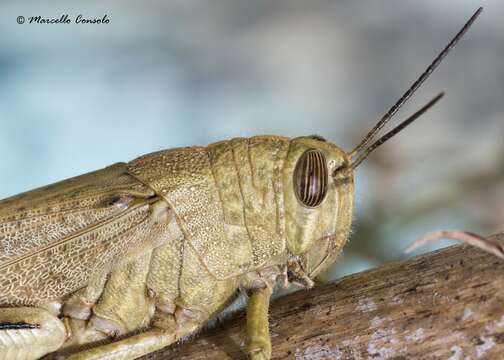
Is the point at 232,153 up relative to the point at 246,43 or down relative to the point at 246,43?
down

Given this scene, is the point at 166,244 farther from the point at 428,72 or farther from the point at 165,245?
the point at 428,72

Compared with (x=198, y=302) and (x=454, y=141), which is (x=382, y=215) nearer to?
(x=454, y=141)

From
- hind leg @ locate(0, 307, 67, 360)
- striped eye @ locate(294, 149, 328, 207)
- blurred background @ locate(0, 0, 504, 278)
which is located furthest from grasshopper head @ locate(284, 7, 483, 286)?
blurred background @ locate(0, 0, 504, 278)

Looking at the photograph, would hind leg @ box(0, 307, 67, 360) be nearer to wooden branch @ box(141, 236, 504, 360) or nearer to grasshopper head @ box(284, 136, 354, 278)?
wooden branch @ box(141, 236, 504, 360)

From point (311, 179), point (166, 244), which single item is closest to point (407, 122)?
point (311, 179)

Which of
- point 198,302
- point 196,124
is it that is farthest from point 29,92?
point 198,302

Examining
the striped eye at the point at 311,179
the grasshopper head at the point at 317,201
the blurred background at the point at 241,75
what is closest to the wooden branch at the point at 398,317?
the grasshopper head at the point at 317,201

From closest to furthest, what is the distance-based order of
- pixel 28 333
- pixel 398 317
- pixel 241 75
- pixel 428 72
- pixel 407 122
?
pixel 398 317 < pixel 407 122 < pixel 428 72 < pixel 28 333 < pixel 241 75
